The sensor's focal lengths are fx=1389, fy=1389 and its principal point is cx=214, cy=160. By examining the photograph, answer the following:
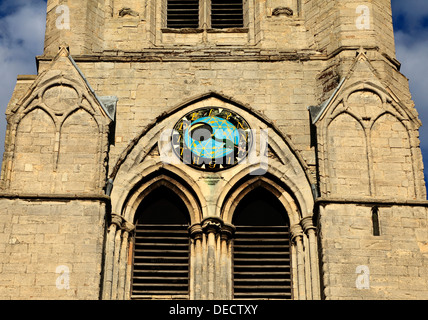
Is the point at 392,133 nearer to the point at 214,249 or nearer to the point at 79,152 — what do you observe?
the point at 214,249

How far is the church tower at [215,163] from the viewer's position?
64.4 ft

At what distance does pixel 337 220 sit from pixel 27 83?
581cm

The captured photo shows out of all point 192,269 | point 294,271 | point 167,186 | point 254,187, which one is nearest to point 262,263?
point 294,271

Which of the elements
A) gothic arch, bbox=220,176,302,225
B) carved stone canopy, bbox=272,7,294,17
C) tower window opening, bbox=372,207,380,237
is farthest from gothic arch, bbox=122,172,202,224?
carved stone canopy, bbox=272,7,294,17

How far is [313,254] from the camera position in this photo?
20.5 metres

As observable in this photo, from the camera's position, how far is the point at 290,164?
848 inches

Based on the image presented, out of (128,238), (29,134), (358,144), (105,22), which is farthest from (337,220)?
(105,22)

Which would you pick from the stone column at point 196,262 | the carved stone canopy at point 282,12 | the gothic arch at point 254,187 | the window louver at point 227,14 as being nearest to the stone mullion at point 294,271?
the gothic arch at point 254,187

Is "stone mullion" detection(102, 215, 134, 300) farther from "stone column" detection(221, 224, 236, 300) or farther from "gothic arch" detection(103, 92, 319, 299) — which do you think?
"stone column" detection(221, 224, 236, 300)

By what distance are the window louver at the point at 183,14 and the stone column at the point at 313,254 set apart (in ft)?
16.9

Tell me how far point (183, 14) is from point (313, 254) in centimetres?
603

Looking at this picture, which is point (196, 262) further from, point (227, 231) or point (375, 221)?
point (375, 221)

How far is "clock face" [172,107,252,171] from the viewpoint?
71.2ft
